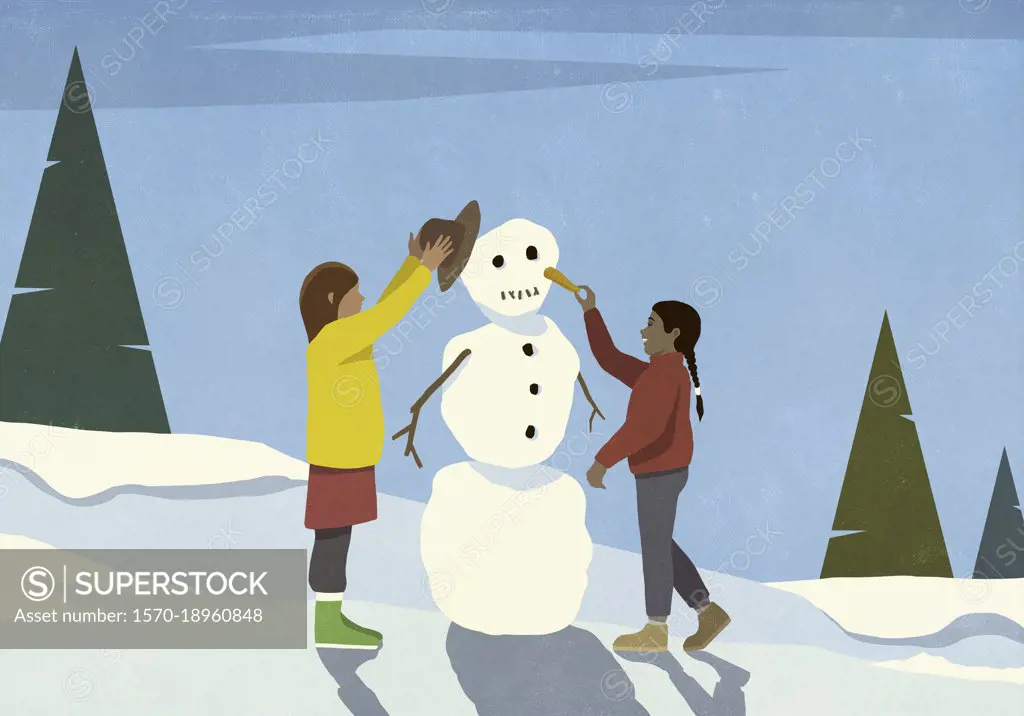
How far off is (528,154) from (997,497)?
267 centimetres

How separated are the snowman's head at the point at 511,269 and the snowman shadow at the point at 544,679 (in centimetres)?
133

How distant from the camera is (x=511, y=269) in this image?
3.74 meters

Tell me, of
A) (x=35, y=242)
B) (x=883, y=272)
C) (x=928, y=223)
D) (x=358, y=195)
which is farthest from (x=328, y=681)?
(x=928, y=223)

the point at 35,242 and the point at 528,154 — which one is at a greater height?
the point at 528,154

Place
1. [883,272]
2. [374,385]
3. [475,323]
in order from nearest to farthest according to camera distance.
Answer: [374,385] → [475,323] → [883,272]

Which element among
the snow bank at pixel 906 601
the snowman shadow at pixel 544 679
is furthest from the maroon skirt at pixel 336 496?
the snow bank at pixel 906 601

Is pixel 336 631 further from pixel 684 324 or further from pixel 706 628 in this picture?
pixel 684 324

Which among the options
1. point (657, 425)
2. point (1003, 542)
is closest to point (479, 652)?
point (657, 425)

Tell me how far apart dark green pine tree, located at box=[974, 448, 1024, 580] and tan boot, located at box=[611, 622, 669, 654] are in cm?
158

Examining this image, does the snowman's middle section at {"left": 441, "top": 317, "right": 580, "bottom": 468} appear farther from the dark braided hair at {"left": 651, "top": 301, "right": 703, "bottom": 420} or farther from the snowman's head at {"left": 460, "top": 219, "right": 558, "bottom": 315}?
the dark braided hair at {"left": 651, "top": 301, "right": 703, "bottom": 420}

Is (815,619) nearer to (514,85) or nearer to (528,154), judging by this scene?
(528,154)

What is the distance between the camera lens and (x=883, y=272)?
14.7 feet

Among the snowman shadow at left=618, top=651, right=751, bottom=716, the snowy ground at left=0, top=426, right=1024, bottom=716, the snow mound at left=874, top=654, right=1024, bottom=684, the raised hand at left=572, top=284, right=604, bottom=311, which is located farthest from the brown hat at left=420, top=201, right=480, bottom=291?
the snow mound at left=874, top=654, right=1024, bottom=684

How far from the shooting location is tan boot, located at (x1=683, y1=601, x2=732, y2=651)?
4.04 metres
